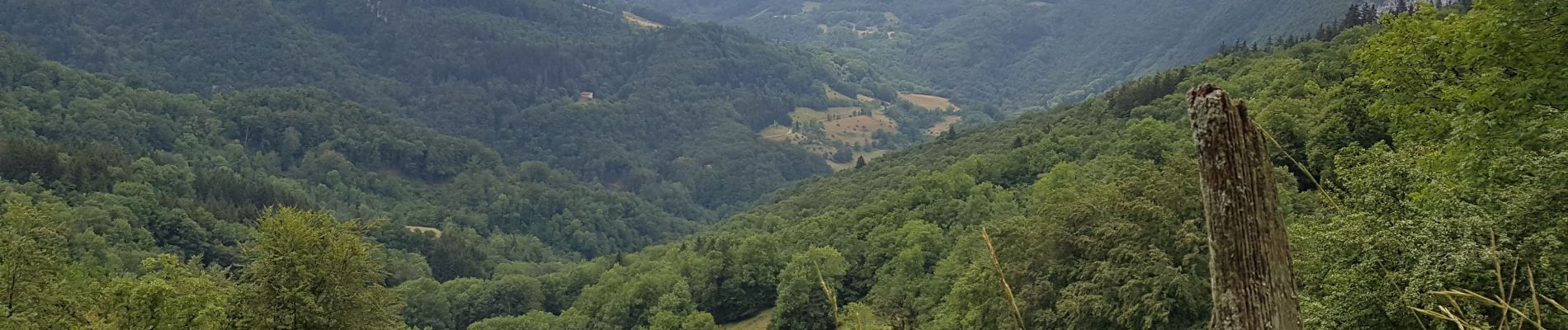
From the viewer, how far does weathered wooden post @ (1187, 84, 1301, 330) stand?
4.01 meters

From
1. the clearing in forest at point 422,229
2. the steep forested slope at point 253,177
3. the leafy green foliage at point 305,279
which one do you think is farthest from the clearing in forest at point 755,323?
the clearing in forest at point 422,229

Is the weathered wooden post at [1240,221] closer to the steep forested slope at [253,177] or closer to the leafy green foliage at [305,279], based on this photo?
the leafy green foliage at [305,279]

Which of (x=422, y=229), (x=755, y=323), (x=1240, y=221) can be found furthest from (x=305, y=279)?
(x=422, y=229)

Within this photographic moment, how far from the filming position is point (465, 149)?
198250mm

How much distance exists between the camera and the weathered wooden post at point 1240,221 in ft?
13.1

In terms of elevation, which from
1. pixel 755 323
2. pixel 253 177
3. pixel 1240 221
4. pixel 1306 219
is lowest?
pixel 253 177

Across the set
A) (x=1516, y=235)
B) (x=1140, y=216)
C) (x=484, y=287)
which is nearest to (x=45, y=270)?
(x=1140, y=216)

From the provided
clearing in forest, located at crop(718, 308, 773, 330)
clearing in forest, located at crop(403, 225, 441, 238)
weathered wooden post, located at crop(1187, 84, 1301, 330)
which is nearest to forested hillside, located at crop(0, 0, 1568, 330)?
weathered wooden post, located at crop(1187, 84, 1301, 330)

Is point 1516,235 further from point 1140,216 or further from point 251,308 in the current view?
point 251,308

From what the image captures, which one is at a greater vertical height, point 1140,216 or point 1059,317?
point 1140,216

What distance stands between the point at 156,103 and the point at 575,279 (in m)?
105

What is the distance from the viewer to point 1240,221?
4.07 metres

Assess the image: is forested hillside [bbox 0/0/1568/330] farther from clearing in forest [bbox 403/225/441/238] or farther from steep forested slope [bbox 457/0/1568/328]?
clearing in forest [bbox 403/225/441/238]

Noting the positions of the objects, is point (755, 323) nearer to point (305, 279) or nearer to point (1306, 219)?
point (305, 279)
